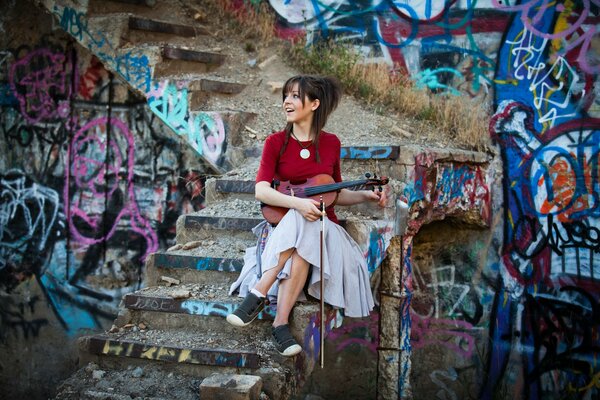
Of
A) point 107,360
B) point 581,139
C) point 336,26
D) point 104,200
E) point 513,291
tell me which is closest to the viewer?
point 107,360

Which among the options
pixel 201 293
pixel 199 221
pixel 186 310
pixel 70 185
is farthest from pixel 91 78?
pixel 186 310

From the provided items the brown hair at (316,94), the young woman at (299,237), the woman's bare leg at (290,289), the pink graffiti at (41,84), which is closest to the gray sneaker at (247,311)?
the young woman at (299,237)

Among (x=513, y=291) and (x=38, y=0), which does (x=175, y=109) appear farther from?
(x=513, y=291)

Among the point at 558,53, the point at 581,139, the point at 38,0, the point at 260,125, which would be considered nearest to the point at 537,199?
the point at 581,139

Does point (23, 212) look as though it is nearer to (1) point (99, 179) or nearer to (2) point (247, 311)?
(1) point (99, 179)

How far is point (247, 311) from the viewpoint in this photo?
4.12 meters

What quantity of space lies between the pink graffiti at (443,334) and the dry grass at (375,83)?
207 centimetres

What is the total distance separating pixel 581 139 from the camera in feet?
22.9

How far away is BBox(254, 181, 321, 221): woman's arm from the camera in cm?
414

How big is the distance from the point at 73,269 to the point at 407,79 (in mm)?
5021

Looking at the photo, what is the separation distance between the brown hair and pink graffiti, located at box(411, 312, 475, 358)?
4.06 meters

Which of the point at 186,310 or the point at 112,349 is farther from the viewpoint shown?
the point at 186,310

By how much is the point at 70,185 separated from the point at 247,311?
5725mm

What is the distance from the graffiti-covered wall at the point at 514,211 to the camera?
23.0ft
